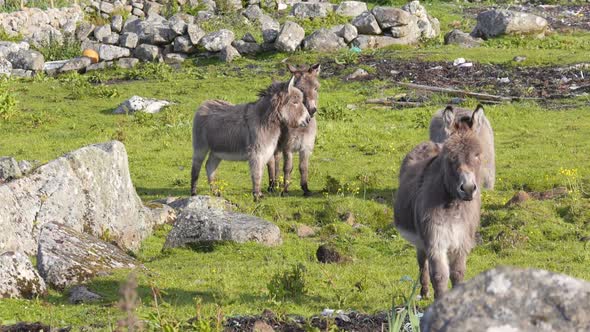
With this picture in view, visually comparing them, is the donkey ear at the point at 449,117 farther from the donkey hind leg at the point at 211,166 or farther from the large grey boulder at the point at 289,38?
the large grey boulder at the point at 289,38

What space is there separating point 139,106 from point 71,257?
16.5 metres

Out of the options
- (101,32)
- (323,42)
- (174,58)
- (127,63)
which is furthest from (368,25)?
(101,32)

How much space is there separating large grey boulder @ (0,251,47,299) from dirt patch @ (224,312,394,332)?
3.38 metres

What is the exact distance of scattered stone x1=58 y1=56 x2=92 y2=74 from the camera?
121 feet

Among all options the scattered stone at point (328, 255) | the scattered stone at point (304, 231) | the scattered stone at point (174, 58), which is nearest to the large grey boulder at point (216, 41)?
the scattered stone at point (174, 58)

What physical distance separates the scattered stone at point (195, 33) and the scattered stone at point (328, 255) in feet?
84.3

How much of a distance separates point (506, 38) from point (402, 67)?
24.7 feet

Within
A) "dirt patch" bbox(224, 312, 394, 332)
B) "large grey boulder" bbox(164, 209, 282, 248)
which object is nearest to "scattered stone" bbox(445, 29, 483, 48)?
"large grey boulder" bbox(164, 209, 282, 248)

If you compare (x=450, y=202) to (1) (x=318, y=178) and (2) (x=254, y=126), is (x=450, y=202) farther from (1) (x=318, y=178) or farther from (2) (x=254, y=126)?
(1) (x=318, y=178)

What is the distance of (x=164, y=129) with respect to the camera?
2594cm

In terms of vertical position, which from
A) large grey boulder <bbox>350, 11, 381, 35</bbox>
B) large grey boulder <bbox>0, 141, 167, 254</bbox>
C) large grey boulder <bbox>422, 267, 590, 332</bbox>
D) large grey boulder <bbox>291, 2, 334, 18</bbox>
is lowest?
large grey boulder <bbox>291, 2, 334, 18</bbox>

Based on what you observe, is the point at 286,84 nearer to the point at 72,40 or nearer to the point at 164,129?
the point at 164,129

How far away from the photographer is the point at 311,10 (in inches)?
1687

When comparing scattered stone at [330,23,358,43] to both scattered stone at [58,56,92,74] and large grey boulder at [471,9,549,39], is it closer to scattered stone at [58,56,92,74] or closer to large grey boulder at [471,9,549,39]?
large grey boulder at [471,9,549,39]
